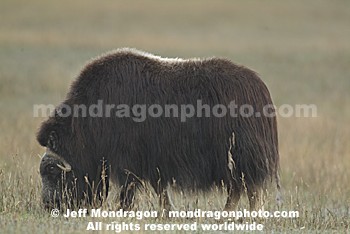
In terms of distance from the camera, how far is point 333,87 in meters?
17.6

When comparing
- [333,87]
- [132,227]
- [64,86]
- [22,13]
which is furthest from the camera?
[22,13]

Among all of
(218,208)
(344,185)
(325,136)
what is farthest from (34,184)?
(325,136)

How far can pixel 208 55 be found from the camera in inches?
787

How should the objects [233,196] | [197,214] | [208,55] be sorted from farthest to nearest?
[208,55], [233,196], [197,214]

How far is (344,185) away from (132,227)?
4.02 metres

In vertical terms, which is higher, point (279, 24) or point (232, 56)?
point (279, 24)

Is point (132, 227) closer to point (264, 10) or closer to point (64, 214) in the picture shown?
point (64, 214)

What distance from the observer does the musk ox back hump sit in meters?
6.75
